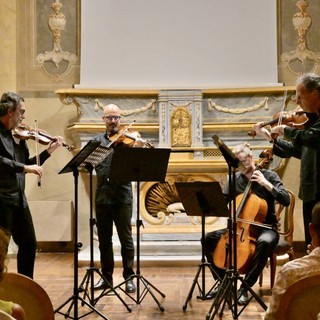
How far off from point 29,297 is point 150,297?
9.60 feet

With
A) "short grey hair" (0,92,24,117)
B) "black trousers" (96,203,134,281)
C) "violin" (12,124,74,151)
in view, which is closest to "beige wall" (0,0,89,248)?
"black trousers" (96,203,134,281)

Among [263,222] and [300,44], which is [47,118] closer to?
[300,44]

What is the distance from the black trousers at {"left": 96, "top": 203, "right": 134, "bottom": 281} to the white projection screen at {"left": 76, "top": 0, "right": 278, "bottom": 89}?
2767 millimetres

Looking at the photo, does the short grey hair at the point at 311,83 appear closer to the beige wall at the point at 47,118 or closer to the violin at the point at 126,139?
the violin at the point at 126,139

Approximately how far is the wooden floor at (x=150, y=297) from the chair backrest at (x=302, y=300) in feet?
6.75

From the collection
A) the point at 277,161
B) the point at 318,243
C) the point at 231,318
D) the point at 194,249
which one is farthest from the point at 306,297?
the point at 277,161

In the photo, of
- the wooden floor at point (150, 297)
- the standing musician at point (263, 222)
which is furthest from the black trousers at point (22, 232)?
the standing musician at point (263, 222)

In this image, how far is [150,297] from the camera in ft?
16.9

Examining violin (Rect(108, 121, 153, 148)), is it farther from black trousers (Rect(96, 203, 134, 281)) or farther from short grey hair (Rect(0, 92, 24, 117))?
short grey hair (Rect(0, 92, 24, 117))

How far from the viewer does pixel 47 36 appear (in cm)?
814

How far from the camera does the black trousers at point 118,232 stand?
17.7 feet

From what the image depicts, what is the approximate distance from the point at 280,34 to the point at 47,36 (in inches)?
114

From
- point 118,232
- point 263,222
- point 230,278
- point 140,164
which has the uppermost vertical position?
point 140,164

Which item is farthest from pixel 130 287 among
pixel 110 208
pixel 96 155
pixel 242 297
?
pixel 96 155
